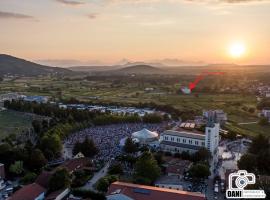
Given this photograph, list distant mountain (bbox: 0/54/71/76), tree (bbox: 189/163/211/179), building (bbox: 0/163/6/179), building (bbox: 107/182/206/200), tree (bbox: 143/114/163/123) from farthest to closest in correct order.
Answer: distant mountain (bbox: 0/54/71/76) → tree (bbox: 143/114/163/123) → building (bbox: 0/163/6/179) → tree (bbox: 189/163/211/179) → building (bbox: 107/182/206/200)

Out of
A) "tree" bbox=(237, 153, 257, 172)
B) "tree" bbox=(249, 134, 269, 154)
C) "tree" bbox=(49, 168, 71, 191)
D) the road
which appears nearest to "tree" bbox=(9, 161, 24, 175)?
"tree" bbox=(49, 168, 71, 191)

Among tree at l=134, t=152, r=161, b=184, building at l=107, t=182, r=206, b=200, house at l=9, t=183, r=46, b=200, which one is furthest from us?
tree at l=134, t=152, r=161, b=184

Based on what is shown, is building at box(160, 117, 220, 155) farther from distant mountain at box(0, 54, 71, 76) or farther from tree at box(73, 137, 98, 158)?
distant mountain at box(0, 54, 71, 76)

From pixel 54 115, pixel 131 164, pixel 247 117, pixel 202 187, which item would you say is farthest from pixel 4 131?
pixel 247 117

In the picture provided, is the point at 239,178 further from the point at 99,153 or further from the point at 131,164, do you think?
the point at 99,153

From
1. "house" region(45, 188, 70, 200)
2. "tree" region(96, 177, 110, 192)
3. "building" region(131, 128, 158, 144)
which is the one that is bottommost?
"house" region(45, 188, 70, 200)

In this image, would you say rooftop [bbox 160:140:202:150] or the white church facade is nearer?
the white church facade
